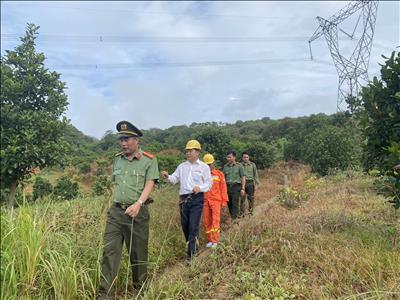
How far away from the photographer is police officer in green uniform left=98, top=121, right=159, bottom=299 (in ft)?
14.7

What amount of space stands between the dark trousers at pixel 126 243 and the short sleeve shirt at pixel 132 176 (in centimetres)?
15

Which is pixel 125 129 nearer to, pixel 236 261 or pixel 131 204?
pixel 131 204

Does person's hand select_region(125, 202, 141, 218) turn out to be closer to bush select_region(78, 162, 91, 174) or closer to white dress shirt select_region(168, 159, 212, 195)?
white dress shirt select_region(168, 159, 212, 195)

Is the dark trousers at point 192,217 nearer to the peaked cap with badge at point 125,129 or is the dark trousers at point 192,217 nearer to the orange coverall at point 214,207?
the orange coverall at point 214,207

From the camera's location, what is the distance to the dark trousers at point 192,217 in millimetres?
5836

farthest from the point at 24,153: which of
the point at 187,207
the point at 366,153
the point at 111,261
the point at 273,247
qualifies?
the point at 366,153

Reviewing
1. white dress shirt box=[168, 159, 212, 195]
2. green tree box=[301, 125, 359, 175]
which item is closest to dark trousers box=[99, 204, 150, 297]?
white dress shirt box=[168, 159, 212, 195]

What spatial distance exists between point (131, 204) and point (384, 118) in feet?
10.4

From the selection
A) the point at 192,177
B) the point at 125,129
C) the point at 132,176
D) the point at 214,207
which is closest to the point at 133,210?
the point at 132,176

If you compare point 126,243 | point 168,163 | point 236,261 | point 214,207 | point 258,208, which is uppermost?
point 168,163

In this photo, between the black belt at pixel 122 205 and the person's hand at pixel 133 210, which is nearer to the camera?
the person's hand at pixel 133 210

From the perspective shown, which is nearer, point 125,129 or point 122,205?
point 122,205

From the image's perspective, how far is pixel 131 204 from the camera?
4609mm

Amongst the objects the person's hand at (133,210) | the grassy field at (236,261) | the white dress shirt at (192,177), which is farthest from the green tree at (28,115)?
the person's hand at (133,210)
